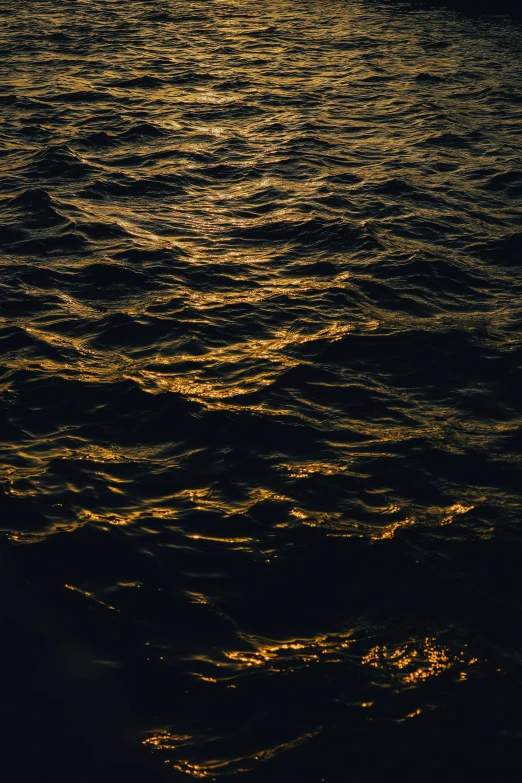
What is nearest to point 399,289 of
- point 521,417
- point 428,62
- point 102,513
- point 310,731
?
point 521,417

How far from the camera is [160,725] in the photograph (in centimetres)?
686

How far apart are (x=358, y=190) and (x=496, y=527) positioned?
1092cm

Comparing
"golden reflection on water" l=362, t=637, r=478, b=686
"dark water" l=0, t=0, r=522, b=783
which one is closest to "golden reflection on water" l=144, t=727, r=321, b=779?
"dark water" l=0, t=0, r=522, b=783

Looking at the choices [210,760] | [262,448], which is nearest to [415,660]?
[210,760]

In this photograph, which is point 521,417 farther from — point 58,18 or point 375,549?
point 58,18

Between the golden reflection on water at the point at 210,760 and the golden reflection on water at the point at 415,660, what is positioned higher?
the golden reflection on water at the point at 415,660

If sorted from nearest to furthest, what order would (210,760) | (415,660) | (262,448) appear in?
(210,760)
(415,660)
(262,448)

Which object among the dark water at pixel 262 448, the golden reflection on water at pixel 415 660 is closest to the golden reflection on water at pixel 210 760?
the dark water at pixel 262 448

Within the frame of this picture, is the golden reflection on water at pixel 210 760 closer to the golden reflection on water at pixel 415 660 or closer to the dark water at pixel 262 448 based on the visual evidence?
the dark water at pixel 262 448

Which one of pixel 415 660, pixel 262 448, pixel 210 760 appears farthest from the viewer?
pixel 262 448

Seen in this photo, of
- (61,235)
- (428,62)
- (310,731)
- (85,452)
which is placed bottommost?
(310,731)

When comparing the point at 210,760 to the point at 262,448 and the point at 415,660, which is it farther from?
the point at 262,448

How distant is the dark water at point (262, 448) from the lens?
7.02m

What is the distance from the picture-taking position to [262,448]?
10.3 metres
